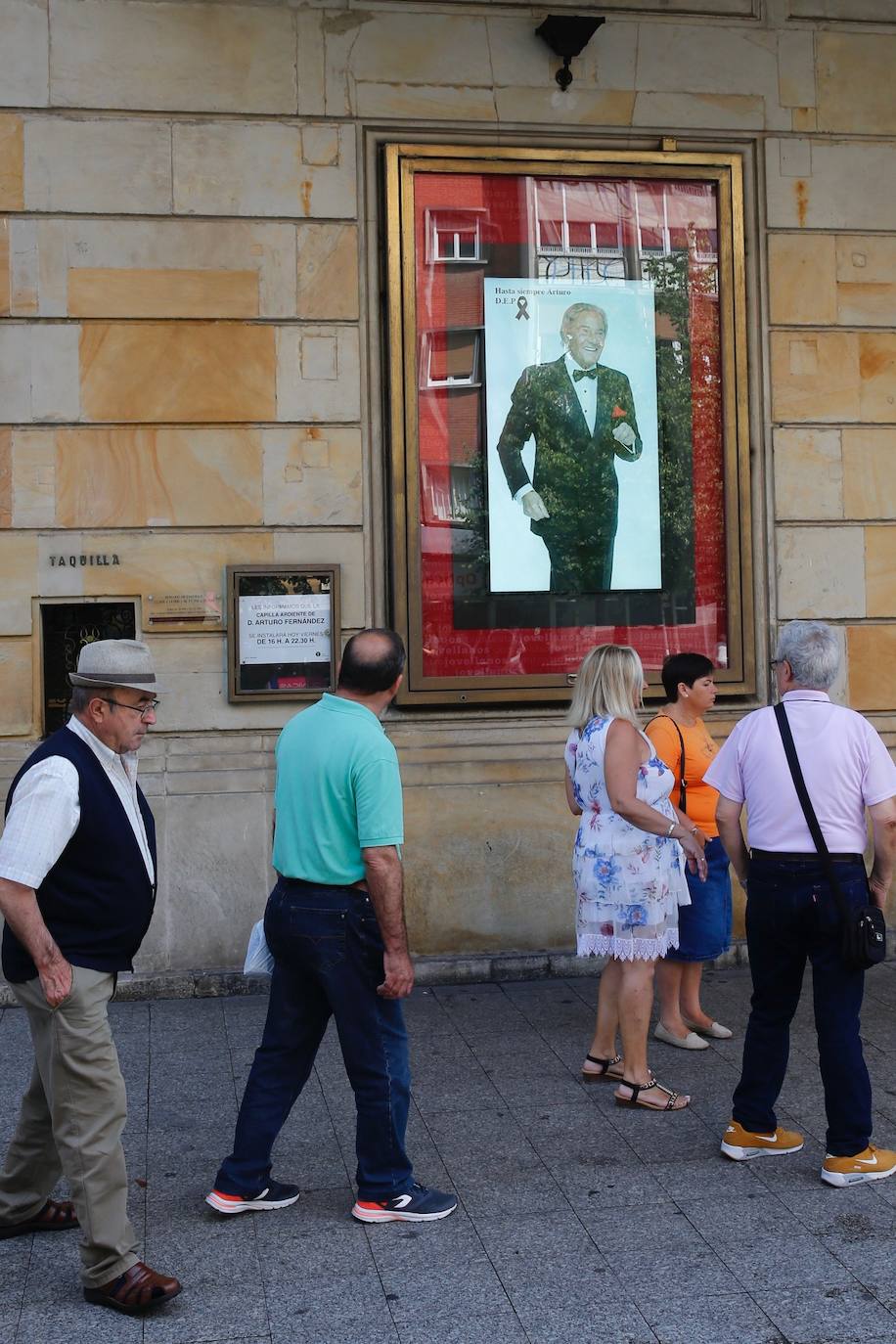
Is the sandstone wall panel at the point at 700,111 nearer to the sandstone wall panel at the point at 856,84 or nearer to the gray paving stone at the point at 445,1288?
the sandstone wall panel at the point at 856,84

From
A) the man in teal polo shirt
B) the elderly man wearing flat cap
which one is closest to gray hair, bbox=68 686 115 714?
the elderly man wearing flat cap

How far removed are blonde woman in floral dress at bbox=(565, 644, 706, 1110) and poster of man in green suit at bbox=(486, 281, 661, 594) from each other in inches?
99.9

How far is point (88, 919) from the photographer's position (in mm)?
4047

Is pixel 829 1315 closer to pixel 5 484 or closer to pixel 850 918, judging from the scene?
pixel 850 918

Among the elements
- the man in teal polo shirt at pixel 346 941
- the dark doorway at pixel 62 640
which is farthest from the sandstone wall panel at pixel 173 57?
the man in teal polo shirt at pixel 346 941

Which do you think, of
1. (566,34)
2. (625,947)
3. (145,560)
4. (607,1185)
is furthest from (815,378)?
(607,1185)

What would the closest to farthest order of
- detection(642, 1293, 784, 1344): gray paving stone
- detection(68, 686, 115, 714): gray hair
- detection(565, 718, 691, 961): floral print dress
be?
detection(642, 1293, 784, 1344): gray paving stone < detection(68, 686, 115, 714): gray hair < detection(565, 718, 691, 961): floral print dress

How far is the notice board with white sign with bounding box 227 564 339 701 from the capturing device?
25.5 feet

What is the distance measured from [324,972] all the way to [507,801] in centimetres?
361

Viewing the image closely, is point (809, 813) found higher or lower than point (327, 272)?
lower

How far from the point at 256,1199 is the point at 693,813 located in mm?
2680

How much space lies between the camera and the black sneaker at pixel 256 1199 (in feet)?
14.9

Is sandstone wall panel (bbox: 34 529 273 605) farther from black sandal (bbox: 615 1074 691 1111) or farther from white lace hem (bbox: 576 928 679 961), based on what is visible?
black sandal (bbox: 615 1074 691 1111)

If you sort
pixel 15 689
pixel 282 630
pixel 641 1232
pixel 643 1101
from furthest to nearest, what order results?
pixel 282 630, pixel 15 689, pixel 643 1101, pixel 641 1232
